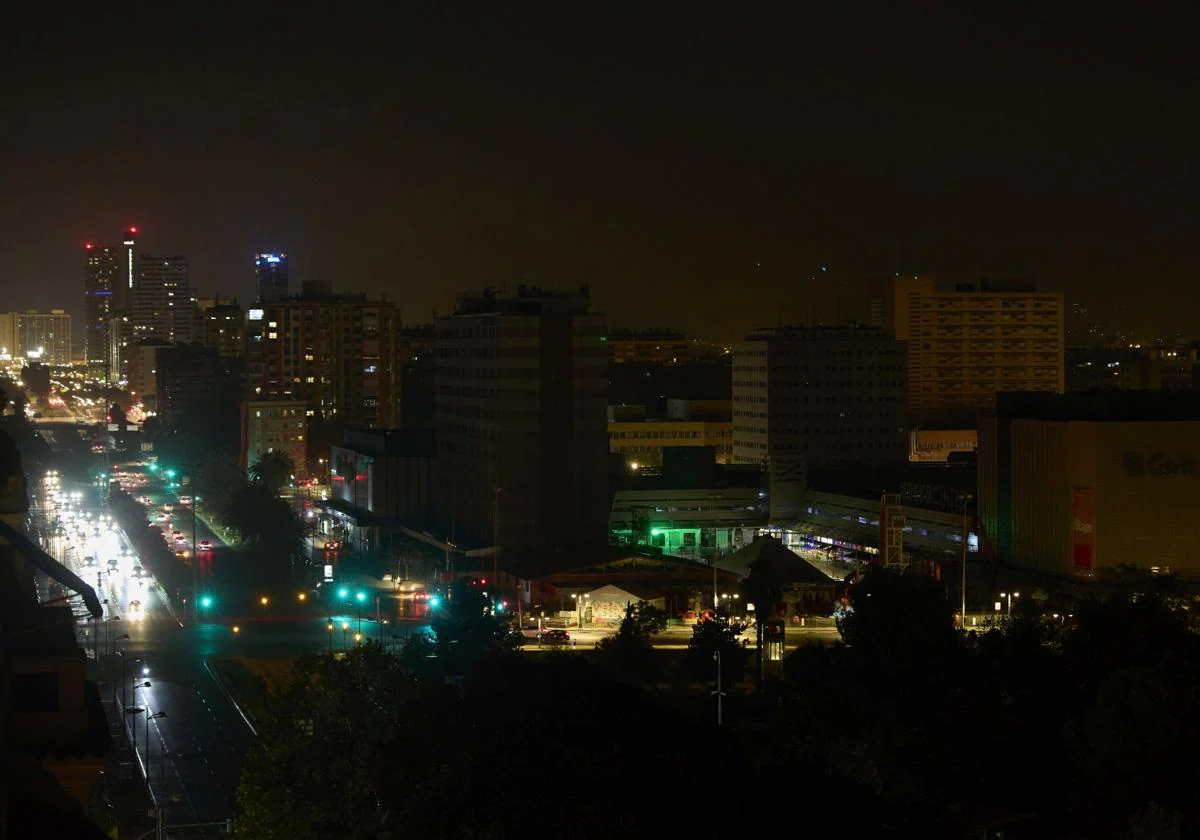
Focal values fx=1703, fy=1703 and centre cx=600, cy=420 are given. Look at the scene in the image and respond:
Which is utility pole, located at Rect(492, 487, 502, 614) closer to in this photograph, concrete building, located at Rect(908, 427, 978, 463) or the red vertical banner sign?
the red vertical banner sign

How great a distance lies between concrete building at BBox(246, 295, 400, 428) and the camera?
72.9m

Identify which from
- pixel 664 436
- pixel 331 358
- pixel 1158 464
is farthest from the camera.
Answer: pixel 331 358

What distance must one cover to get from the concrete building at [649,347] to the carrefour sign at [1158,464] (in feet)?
249

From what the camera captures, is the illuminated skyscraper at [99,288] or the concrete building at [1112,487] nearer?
the concrete building at [1112,487]

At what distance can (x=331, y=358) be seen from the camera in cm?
7338

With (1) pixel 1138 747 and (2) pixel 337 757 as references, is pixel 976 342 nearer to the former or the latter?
(1) pixel 1138 747

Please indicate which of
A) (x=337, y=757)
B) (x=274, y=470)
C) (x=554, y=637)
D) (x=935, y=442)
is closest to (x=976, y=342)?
(x=935, y=442)

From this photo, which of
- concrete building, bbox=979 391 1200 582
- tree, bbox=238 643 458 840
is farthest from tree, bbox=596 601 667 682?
concrete building, bbox=979 391 1200 582

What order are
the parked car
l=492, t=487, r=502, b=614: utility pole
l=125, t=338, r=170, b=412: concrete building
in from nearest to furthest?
the parked car, l=492, t=487, r=502, b=614: utility pole, l=125, t=338, r=170, b=412: concrete building

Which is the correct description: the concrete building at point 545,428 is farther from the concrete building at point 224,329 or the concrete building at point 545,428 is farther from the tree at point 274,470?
the concrete building at point 224,329

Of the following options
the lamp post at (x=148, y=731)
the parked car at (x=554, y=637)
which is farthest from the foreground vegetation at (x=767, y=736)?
the lamp post at (x=148, y=731)

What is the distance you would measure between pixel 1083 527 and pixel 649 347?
8091 centimetres

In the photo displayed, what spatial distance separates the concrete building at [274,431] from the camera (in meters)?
66.8

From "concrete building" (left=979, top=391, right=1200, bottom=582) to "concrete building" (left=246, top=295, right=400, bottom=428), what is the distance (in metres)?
43.9
